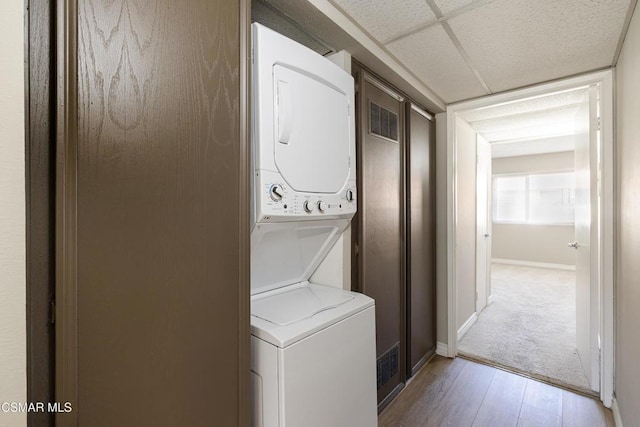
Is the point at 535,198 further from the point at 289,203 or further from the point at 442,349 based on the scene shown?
the point at 289,203

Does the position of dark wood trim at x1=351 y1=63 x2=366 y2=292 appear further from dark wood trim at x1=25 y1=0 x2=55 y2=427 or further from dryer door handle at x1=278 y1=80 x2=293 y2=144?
dark wood trim at x1=25 y1=0 x2=55 y2=427

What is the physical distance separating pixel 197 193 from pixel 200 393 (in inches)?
23.7

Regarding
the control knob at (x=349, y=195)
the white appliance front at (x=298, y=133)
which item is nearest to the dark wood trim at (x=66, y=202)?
the white appliance front at (x=298, y=133)

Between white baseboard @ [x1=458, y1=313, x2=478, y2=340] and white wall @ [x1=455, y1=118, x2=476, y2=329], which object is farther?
white baseboard @ [x1=458, y1=313, x2=478, y2=340]

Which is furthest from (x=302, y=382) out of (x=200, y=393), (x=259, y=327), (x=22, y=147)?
(x=22, y=147)

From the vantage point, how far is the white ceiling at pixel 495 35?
143cm

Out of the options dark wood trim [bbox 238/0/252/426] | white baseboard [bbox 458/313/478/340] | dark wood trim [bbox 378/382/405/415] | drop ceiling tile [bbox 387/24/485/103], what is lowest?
dark wood trim [bbox 378/382/405/415]

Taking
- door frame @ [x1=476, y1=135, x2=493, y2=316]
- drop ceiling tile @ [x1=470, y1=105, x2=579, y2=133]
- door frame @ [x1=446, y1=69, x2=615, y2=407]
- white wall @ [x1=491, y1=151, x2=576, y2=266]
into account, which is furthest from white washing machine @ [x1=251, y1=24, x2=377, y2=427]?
white wall @ [x1=491, y1=151, x2=576, y2=266]

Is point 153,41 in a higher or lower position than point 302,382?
higher

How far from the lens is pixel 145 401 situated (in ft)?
2.62

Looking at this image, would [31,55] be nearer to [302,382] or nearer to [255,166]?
[255,166]

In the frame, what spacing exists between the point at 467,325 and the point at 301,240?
8.57 ft

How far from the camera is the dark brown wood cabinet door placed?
675 mm

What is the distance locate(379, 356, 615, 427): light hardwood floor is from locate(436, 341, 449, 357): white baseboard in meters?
0.28
